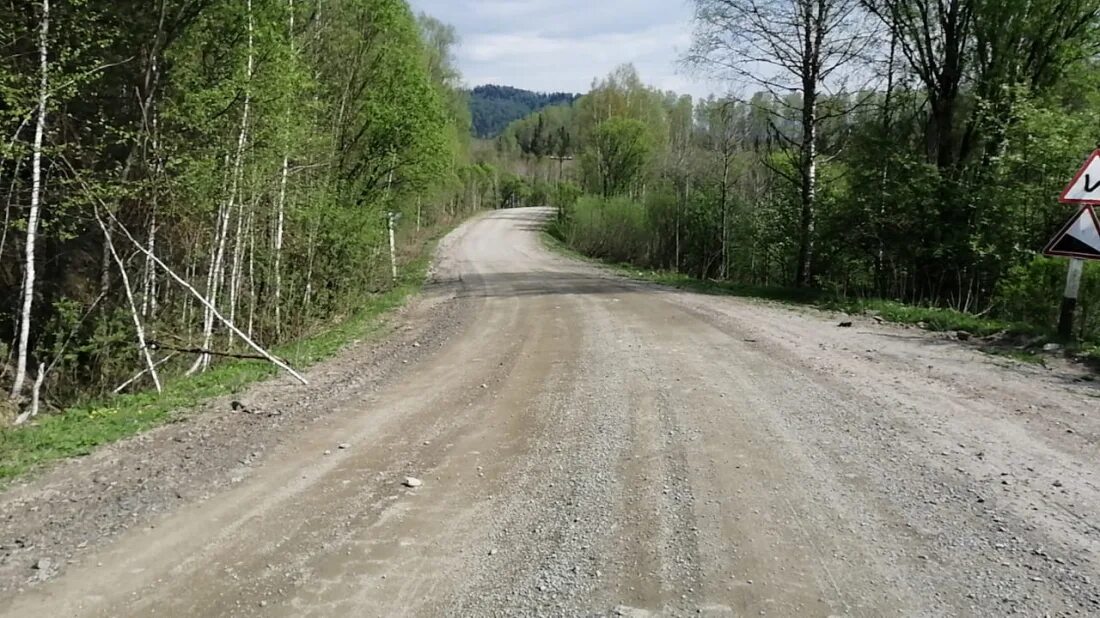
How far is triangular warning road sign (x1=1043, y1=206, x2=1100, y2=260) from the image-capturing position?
28.8ft

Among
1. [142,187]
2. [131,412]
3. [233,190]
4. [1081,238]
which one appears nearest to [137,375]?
[131,412]

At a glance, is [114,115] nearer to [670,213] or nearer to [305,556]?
[305,556]

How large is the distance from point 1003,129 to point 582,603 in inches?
563

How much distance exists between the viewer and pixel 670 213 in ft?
106

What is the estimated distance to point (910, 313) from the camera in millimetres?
12047

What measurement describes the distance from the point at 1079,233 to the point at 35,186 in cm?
1236

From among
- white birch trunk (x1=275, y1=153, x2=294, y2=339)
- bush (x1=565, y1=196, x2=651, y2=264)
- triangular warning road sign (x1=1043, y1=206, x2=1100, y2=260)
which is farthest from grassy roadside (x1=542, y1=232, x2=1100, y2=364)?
bush (x1=565, y1=196, x2=651, y2=264)

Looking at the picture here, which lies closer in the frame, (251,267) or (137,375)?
(137,375)

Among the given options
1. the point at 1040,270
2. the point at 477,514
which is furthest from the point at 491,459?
the point at 1040,270

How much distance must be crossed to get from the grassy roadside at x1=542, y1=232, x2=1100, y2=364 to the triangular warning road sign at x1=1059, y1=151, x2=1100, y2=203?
170cm

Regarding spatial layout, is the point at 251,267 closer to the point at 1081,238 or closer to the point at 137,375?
the point at 137,375

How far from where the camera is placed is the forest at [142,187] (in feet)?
30.3

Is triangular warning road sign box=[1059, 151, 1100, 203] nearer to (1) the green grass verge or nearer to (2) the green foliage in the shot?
(1) the green grass verge

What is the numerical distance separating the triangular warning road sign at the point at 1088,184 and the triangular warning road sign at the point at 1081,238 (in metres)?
0.24
